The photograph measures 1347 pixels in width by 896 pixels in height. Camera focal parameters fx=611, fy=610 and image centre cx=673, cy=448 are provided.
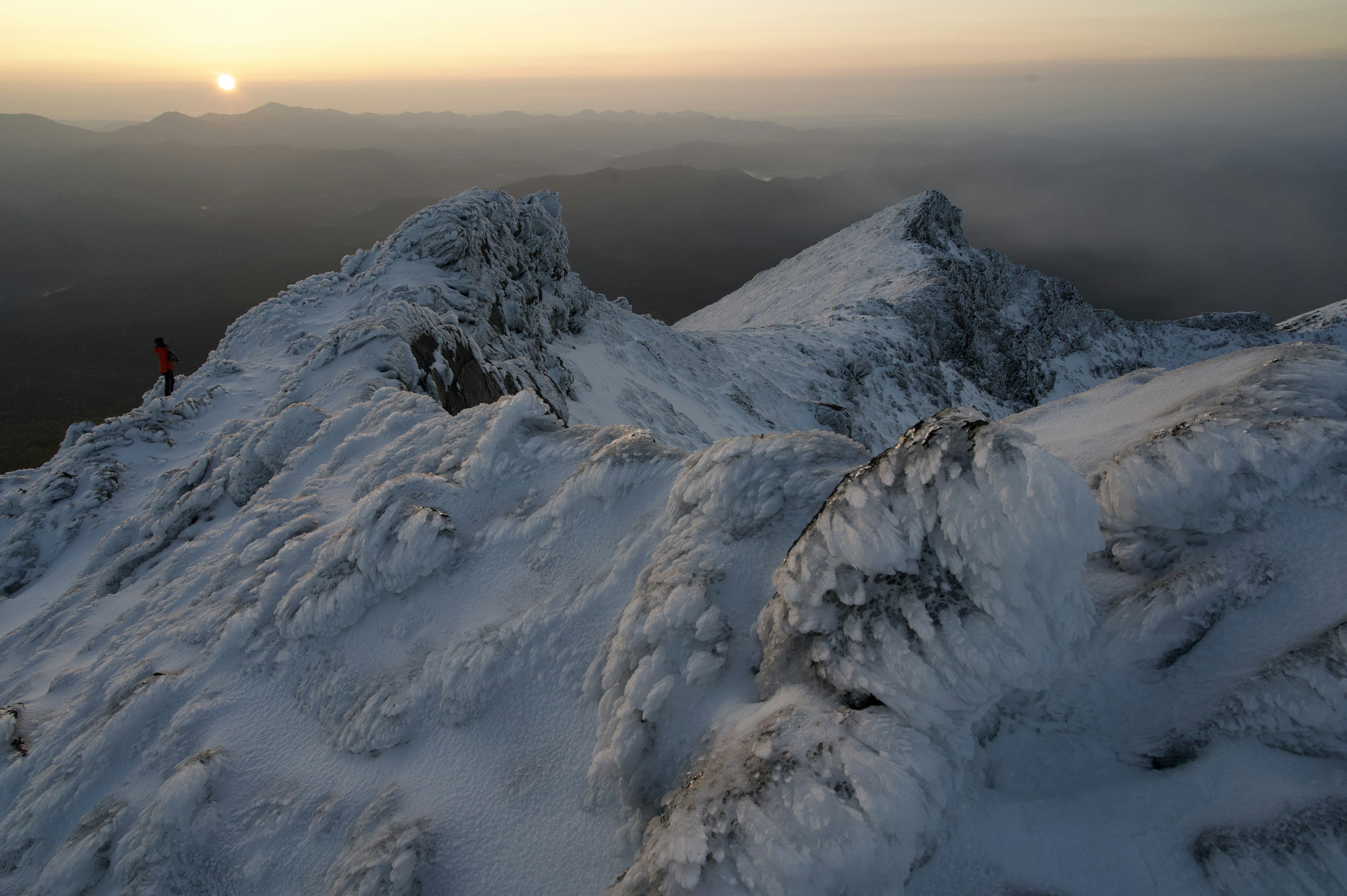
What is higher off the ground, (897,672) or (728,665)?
(897,672)

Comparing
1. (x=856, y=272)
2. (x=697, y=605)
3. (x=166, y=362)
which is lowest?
(x=856, y=272)

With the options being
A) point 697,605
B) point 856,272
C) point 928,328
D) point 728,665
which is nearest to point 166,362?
point 697,605

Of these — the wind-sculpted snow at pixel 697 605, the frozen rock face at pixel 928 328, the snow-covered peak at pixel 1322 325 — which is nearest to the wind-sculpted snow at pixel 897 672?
the wind-sculpted snow at pixel 697 605

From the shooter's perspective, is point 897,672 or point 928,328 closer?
point 897,672

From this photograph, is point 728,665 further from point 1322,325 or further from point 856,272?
point 1322,325

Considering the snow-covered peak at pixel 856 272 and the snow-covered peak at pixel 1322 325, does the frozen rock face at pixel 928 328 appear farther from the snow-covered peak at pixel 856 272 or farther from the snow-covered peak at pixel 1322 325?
the snow-covered peak at pixel 1322 325

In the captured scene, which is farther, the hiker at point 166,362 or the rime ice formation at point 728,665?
the hiker at point 166,362

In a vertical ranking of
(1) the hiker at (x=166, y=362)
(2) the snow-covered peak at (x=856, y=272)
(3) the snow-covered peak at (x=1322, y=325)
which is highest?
(1) the hiker at (x=166, y=362)
